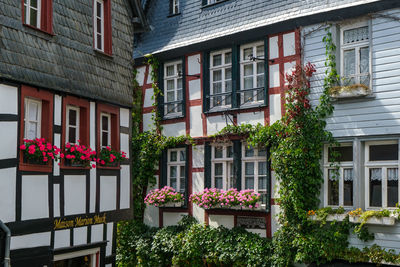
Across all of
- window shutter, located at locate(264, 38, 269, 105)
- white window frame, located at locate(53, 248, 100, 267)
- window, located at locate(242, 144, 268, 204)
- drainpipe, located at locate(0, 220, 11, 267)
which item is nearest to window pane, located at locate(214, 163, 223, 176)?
window, located at locate(242, 144, 268, 204)

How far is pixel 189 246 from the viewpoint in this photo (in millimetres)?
14305

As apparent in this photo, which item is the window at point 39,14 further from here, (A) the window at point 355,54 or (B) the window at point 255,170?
Answer: (A) the window at point 355,54

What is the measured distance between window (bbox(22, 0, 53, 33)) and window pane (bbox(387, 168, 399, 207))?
7.30m

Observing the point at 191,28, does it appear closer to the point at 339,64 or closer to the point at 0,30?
the point at 339,64

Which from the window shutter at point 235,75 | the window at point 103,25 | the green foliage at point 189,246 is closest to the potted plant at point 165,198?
the green foliage at point 189,246

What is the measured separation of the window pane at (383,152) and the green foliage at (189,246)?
9.97ft

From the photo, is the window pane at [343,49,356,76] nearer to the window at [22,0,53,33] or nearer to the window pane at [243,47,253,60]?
the window pane at [243,47,253,60]

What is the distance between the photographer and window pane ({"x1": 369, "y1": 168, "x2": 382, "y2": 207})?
12023 millimetres

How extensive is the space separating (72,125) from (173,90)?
14.2 ft

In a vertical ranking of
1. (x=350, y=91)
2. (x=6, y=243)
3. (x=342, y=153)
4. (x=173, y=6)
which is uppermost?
(x=173, y=6)

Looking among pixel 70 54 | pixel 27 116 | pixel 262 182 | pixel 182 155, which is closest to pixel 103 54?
pixel 70 54

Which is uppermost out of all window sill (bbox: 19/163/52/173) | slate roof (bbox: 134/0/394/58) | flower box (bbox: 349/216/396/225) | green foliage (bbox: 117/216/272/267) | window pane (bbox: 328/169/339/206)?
slate roof (bbox: 134/0/394/58)

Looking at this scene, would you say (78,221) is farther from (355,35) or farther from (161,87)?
(355,35)

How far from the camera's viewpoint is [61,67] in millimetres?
11875
